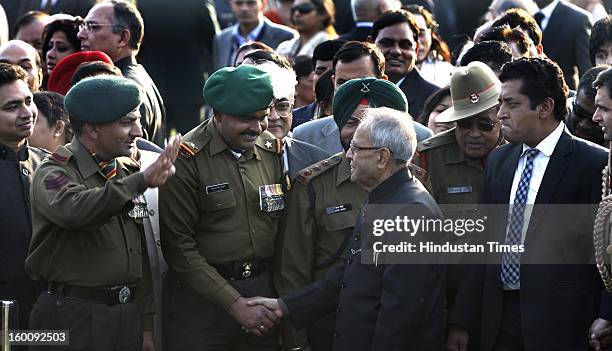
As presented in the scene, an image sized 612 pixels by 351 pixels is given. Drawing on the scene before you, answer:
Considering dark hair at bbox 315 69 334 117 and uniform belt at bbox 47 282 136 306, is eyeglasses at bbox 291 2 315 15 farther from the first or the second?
uniform belt at bbox 47 282 136 306

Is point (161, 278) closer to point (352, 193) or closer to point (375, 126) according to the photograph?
point (352, 193)

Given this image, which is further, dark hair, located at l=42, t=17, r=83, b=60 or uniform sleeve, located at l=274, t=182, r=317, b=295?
dark hair, located at l=42, t=17, r=83, b=60

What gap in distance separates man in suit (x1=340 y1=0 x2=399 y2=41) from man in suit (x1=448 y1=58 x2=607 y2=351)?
4.63 m

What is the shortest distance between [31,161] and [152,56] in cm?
551

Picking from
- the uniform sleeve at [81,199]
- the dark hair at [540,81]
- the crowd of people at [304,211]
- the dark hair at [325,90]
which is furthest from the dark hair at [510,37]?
the uniform sleeve at [81,199]

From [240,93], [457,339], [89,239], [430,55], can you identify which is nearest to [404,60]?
[430,55]

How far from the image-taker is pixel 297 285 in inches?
256

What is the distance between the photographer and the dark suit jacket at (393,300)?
17.9 feet

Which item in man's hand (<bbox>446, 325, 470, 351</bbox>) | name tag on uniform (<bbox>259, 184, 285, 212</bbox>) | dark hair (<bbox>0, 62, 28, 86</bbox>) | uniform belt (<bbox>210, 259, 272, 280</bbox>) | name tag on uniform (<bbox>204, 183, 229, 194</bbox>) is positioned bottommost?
man's hand (<bbox>446, 325, 470, 351</bbox>)

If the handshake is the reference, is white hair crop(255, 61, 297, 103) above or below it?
above

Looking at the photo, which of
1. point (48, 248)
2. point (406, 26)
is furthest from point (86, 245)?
point (406, 26)

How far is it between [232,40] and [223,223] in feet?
19.7

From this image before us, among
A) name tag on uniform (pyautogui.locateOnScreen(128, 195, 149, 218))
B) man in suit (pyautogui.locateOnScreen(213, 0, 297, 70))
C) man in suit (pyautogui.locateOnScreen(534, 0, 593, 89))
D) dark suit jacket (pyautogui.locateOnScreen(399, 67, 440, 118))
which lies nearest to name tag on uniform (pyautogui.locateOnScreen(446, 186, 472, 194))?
name tag on uniform (pyautogui.locateOnScreen(128, 195, 149, 218))

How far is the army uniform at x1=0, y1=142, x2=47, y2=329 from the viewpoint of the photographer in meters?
6.41
